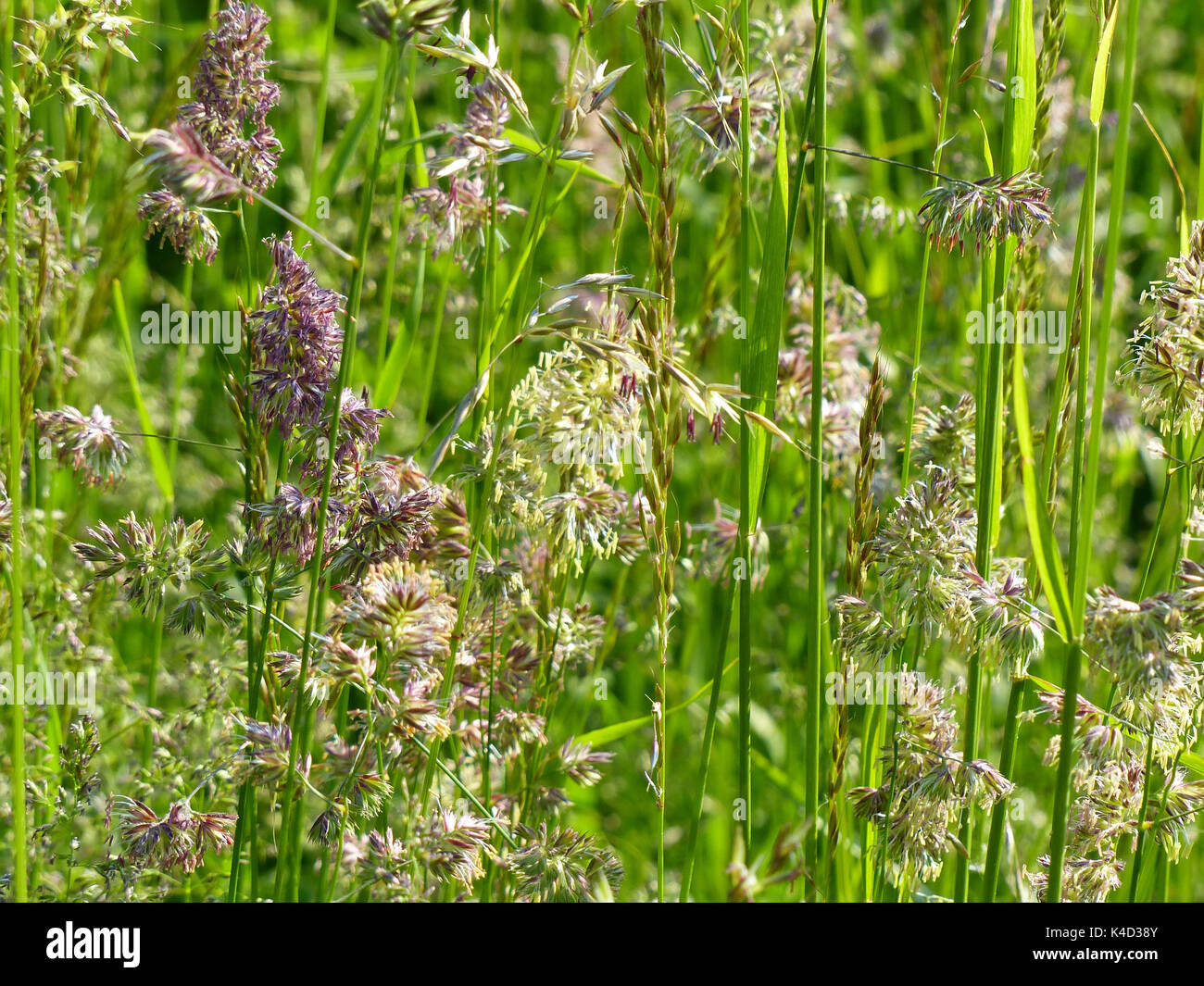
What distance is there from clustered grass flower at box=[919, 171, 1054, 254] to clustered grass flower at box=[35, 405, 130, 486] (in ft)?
4.27

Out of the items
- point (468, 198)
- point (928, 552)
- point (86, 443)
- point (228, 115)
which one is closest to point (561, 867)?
point (928, 552)

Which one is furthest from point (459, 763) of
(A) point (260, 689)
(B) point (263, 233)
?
(B) point (263, 233)

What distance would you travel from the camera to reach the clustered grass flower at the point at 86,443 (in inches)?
63.4

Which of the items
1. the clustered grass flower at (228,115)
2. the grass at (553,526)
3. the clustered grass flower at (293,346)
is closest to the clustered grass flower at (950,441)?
the grass at (553,526)

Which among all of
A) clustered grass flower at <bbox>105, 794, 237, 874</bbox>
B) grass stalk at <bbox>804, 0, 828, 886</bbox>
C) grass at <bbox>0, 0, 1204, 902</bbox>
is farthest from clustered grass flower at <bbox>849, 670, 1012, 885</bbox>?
clustered grass flower at <bbox>105, 794, 237, 874</bbox>

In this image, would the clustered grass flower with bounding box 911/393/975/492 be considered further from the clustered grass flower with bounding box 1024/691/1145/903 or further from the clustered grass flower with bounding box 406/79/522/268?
the clustered grass flower with bounding box 406/79/522/268

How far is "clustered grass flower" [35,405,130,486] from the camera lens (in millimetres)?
1610

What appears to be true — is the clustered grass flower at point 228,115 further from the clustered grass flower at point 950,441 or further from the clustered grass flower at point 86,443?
the clustered grass flower at point 950,441

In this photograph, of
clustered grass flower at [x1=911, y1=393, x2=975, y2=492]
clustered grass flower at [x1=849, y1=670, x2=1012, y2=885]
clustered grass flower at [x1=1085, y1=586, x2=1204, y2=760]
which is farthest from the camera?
clustered grass flower at [x1=911, y1=393, x2=975, y2=492]

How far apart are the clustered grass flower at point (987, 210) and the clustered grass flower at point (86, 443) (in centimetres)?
130

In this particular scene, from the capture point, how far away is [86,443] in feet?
5.24

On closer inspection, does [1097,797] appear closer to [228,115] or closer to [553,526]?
[553,526]

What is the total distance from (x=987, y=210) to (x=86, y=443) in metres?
1.40
